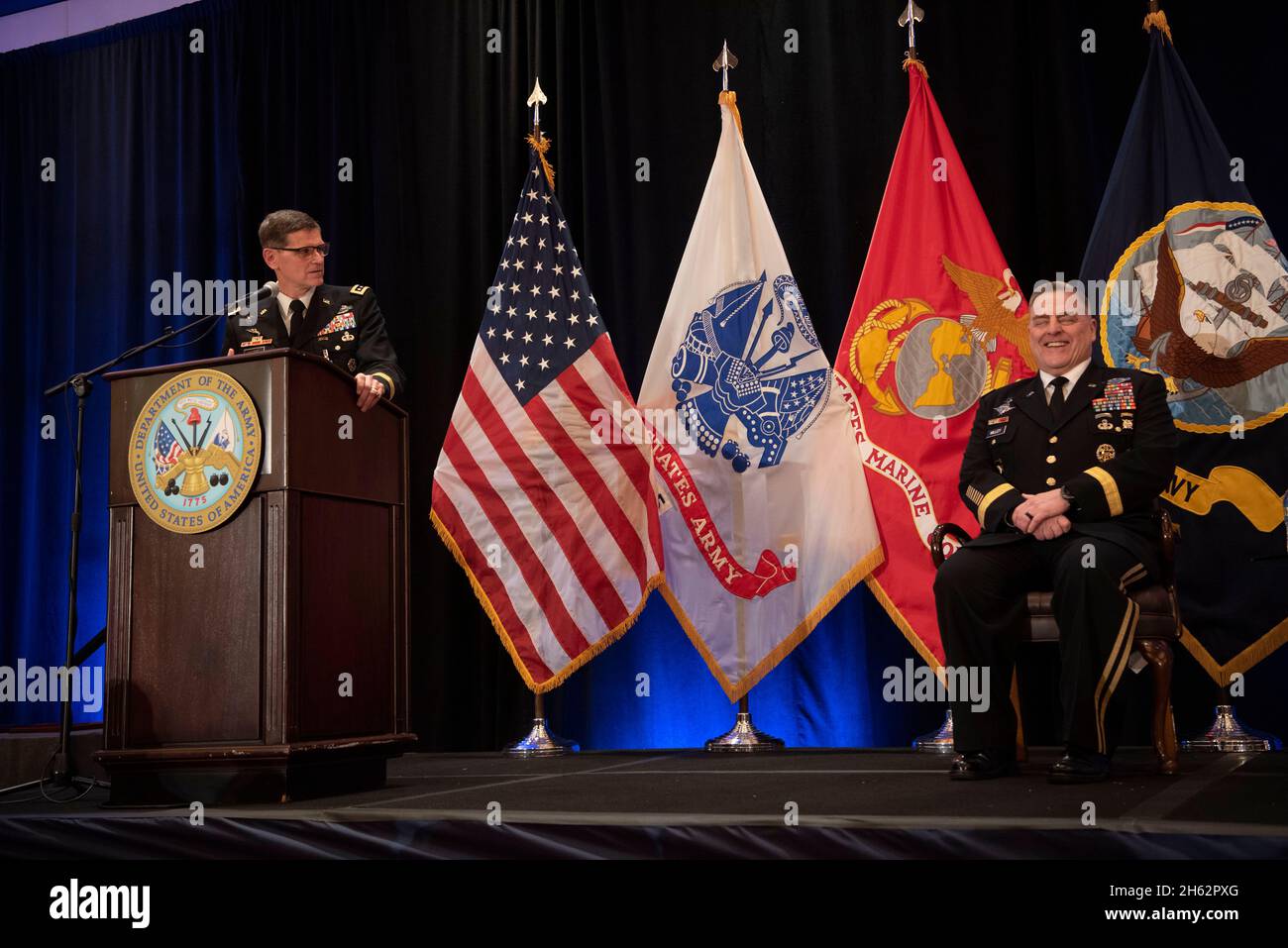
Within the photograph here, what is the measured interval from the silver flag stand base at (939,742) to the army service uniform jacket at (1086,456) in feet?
3.27

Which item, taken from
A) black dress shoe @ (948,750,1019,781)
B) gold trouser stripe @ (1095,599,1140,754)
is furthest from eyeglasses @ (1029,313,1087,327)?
black dress shoe @ (948,750,1019,781)

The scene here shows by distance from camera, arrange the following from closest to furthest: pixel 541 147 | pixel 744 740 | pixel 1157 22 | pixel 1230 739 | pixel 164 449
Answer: pixel 164 449, pixel 1230 739, pixel 1157 22, pixel 744 740, pixel 541 147

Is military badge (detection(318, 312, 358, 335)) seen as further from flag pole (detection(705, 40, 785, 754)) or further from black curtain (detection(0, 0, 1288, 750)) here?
black curtain (detection(0, 0, 1288, 750))

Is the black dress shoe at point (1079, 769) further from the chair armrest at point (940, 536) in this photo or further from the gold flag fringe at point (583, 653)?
the gold flag fringe at point (583, 653)

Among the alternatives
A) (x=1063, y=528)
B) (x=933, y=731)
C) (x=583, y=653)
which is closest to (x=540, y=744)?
(x=583, y=653)

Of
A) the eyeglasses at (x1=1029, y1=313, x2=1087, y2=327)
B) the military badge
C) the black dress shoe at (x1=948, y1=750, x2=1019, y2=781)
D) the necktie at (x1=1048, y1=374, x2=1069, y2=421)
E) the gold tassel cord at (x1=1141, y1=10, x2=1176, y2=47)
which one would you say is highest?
the gold tassel cord at (x1=1141, y1=10, x2=1176, y2=47)

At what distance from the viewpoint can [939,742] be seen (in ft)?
12.9

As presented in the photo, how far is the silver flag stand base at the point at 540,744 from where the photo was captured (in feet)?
14.3

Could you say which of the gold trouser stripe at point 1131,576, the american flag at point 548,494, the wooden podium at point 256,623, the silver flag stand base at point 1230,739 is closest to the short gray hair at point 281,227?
the wooden podium at point 256,623

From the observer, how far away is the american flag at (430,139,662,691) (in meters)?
4.35

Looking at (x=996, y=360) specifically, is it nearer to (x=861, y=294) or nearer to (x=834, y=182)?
(x=861, y=294)

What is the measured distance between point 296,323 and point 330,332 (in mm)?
103

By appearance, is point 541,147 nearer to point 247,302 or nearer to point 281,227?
point 281,227

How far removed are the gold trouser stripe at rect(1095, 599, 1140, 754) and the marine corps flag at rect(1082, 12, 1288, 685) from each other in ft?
3.70
